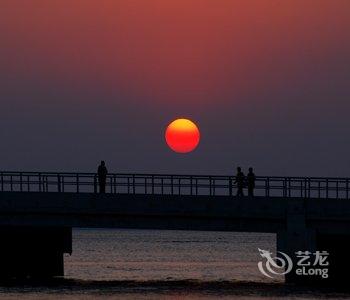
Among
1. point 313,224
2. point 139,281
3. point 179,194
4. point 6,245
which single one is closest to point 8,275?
point 6,245

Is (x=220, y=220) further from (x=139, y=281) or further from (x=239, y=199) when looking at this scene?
(x=139, y=281)

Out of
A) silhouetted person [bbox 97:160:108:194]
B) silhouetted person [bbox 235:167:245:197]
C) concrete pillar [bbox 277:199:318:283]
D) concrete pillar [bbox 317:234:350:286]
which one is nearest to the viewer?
concrete pillar [bbox 277:199:318:283]

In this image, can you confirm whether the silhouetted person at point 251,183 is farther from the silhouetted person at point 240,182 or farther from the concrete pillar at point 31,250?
the concrete pillar at point 31,250

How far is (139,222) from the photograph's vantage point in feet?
232

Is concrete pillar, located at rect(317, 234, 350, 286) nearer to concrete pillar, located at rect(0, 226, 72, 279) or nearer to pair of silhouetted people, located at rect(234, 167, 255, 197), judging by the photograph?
pair of silhouetted people, located at rect(234, 167, 255, 197)

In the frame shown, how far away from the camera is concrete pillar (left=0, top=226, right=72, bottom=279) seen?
77.0 meters

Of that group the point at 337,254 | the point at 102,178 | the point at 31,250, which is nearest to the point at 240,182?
the point at 337,254

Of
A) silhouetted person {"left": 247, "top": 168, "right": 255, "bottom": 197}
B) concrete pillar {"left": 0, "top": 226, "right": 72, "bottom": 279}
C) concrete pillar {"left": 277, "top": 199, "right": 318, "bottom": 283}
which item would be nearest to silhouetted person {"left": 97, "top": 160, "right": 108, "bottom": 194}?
concrete pillar {"left": 0, "top": 226, "right": 72, "bottom": 279}

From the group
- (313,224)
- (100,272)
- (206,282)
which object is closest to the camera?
(313,224)

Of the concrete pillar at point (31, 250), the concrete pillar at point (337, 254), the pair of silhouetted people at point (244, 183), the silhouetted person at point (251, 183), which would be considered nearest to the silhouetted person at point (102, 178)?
the pair of silhouetted people at point (244, 183)

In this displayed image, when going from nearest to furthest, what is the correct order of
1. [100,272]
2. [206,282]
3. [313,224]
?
1. [313,224]
2. [206,282]
3. [100,272]

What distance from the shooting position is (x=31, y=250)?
254 ft

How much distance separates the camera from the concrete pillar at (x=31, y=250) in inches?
3031

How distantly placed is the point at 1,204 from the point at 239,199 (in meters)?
11.6
